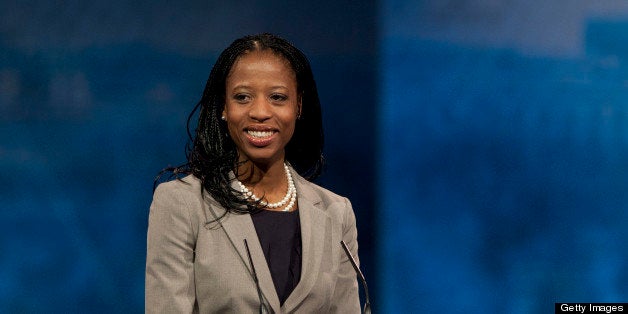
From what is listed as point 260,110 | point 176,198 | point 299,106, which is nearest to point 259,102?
point 260,110

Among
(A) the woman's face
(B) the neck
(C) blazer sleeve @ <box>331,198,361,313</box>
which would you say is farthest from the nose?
(C) blazer sleeve @ <box>331,198,361,313</box>

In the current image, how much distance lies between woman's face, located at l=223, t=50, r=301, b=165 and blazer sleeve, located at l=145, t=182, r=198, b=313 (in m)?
0.17

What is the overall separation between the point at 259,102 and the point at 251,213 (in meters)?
0.21

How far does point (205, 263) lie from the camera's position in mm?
1552

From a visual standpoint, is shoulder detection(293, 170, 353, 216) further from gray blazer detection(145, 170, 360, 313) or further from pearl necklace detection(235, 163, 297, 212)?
gray blazer detection(145, 170, 360, 313)

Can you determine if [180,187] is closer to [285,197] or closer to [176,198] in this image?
[176,198]

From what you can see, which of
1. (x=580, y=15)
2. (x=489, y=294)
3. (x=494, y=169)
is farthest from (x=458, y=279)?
(x=580, y=15)

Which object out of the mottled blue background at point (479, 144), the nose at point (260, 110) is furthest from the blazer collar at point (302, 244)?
the mottled blue background at point (479, 144)

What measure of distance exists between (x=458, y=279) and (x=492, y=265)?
11cm

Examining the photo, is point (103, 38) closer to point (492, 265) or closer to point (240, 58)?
point (240, 58)

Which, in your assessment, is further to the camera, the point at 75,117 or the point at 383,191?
the point at 383,191

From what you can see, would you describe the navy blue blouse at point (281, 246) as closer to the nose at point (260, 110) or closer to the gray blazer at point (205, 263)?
the gray blazer at point (205, 263)

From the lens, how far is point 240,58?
64.7 inches

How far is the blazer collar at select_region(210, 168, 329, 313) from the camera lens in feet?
5.13
